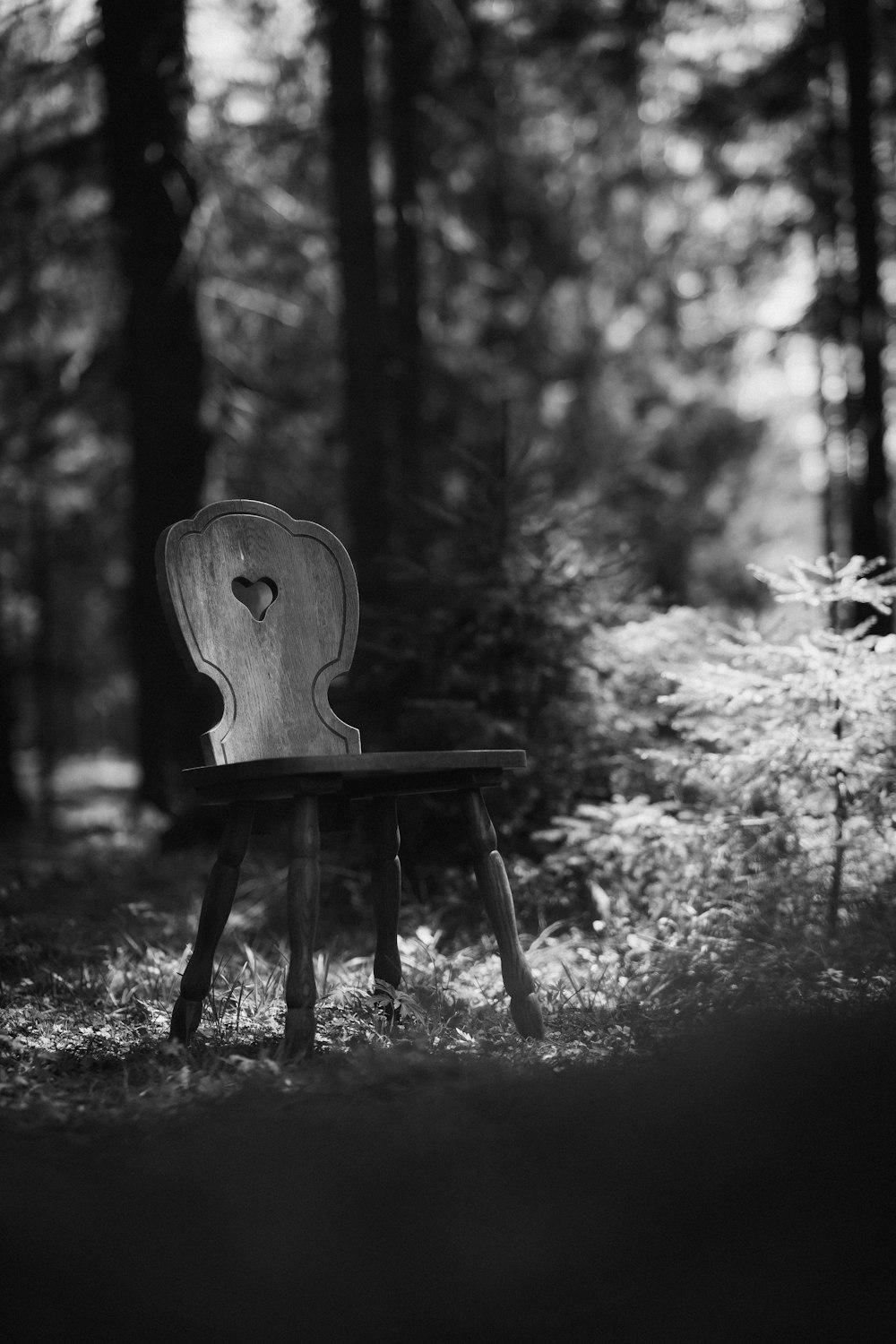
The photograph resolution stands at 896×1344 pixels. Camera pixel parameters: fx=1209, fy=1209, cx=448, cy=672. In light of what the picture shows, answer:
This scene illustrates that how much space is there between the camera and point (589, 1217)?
7.55ft

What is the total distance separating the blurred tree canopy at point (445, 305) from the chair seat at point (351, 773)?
74.0 inches

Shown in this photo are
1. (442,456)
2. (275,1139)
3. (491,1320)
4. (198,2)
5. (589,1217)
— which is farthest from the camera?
(442,456)

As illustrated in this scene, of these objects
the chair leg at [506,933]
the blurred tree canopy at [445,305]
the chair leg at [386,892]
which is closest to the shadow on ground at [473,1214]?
the chair leg at [506,933]

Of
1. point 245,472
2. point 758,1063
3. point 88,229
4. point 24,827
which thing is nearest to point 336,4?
point 88,229

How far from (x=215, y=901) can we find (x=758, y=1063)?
1510mm

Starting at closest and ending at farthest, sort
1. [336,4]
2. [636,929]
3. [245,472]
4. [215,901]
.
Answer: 1. [215,901]
2. [636,929]
3. [336,4]
4. [245,472]

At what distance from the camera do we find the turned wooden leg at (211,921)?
11.1 ft

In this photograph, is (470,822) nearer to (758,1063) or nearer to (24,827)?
(758,1063)

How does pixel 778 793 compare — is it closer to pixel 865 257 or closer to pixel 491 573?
pixel 491 573

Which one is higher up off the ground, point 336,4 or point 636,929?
point 336,4

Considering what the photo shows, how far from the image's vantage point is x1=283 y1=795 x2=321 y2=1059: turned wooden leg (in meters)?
3.10

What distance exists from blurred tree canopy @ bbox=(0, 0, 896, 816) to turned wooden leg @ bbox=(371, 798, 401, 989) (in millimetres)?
1592

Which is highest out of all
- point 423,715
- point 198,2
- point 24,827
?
point 198,2

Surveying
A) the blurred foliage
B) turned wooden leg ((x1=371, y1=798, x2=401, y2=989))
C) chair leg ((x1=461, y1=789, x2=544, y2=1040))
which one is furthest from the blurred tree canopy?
chair leg ((x1=461, y1=789, x2=544, y2=1040))
